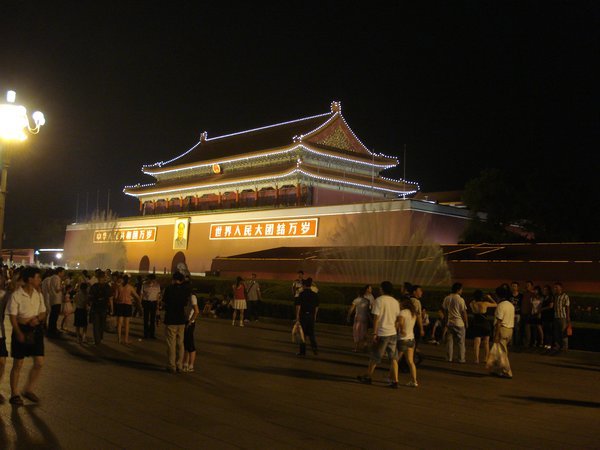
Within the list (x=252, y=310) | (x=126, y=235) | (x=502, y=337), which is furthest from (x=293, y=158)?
(x=502, y=337)

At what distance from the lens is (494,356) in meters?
11.0

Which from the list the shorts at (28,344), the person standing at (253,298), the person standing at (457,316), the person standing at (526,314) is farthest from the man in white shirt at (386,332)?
the person standing at (253,298)

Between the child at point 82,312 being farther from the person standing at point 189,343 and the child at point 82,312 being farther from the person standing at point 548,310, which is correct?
the person standing at point 548,310

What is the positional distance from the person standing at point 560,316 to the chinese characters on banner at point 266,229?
2270 cm

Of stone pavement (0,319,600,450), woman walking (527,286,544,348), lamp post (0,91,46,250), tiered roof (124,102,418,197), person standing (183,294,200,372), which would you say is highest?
tiered roof (124,102,418,197)

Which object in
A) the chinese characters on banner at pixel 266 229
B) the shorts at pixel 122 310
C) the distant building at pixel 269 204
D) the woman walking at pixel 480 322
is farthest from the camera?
the chinese characters on banner at pixel 266 229

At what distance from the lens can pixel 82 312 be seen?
13930mm

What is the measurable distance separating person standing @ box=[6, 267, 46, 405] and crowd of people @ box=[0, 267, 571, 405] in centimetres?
1

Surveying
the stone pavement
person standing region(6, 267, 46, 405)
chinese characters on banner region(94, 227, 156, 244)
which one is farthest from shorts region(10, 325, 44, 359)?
chinese characters on banner region(94, 227, 156, 244)

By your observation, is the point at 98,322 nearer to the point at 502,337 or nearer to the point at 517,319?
the point at 502,337

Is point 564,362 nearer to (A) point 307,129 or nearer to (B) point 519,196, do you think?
(B) point 519,196

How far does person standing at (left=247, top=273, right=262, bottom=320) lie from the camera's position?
69.2 ft

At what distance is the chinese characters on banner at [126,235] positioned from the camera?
49.3 m

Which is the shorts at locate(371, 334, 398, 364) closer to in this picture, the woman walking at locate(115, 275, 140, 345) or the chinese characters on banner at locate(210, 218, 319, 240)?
the woman walking at locate(115, 275, 140, 345)
